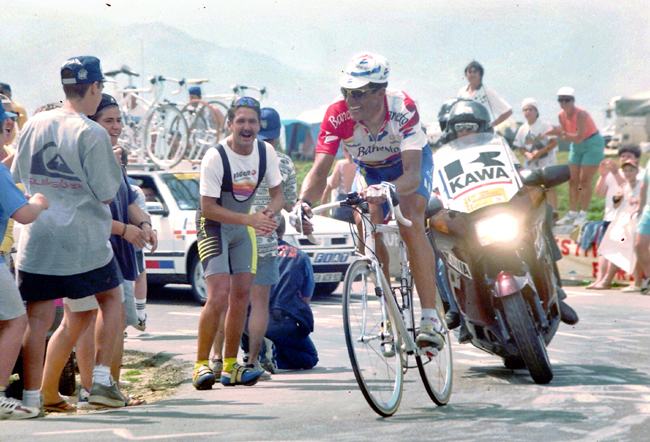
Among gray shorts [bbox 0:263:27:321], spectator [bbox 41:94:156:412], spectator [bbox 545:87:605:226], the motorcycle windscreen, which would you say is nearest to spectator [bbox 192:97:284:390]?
spectator [bbox 41:94:156:412]

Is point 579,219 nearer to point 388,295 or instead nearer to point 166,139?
point 166,139

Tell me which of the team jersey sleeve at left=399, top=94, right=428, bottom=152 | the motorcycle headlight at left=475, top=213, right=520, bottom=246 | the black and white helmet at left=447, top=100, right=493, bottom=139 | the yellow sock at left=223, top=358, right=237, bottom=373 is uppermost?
the black and white helmet at left=447, top=100, right=493, bottom=139

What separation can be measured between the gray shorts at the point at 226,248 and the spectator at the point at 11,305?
1.59m

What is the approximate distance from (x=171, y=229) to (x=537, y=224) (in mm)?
6719

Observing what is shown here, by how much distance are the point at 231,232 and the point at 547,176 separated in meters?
2.19

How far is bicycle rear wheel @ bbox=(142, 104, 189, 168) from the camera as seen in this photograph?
1476cm

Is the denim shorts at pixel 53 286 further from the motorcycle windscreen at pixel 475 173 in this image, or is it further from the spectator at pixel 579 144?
the spectator at pixel 579 144

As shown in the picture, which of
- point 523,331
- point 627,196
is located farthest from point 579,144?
point 523,331

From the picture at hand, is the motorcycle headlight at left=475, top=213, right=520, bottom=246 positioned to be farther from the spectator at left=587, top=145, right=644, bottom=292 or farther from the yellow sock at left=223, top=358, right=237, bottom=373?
the spectator at left=587, top=145, right=644, bottom=292

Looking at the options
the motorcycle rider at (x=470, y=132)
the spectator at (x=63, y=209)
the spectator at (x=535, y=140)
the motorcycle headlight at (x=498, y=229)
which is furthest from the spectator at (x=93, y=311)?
the spectator at (x=535, y=140)

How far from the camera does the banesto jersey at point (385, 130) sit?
6.13 m

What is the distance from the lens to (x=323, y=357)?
8.13 meters

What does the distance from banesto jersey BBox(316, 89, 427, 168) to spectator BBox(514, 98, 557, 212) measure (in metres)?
9.03

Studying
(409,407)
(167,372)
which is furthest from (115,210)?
(409,407)
